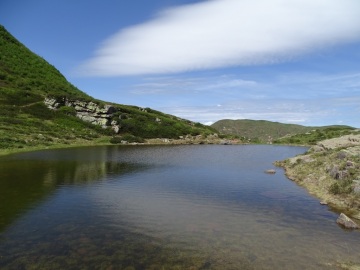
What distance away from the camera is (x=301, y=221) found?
97.8ft

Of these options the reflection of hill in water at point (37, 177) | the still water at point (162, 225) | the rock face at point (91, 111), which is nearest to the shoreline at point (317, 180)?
the still water at point (162, 225)

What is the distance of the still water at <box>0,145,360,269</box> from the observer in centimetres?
2053

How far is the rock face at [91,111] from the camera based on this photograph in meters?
142

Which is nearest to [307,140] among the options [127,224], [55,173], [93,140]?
[93,140]

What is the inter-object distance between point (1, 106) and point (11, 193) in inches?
3862

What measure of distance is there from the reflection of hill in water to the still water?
Result: 0.15 meters

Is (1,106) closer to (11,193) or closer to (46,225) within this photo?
(11,193)

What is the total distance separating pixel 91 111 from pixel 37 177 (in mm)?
105568

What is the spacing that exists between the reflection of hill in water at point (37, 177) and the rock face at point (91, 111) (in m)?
81.0

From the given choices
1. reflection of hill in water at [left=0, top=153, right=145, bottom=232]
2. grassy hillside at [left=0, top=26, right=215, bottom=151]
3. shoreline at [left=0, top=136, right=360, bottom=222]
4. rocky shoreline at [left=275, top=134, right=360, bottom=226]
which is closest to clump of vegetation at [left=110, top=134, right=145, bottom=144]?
grassy hillside at [left=0, top=26, right=215, bottom=151]

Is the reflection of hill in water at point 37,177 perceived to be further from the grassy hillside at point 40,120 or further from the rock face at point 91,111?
the rock face at point 91,111

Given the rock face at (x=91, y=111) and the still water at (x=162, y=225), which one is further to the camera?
the rock face at (x=91, y=111)

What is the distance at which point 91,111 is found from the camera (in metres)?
148

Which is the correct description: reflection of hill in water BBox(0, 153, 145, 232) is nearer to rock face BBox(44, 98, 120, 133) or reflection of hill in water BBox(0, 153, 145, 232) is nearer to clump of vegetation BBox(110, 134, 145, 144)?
clump of vegetation BBox(110, 134, 145, 144)
